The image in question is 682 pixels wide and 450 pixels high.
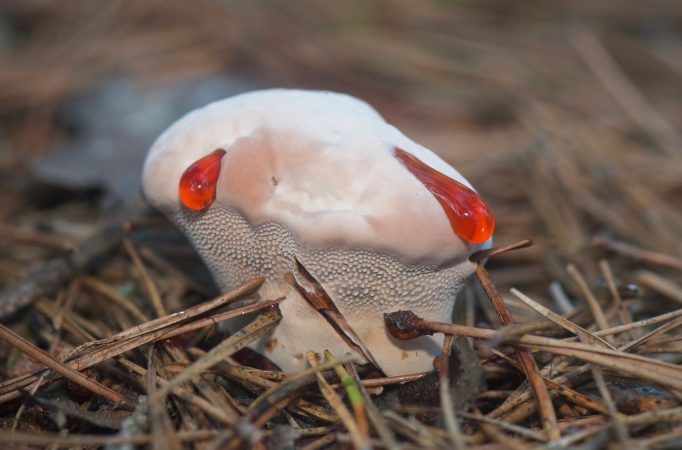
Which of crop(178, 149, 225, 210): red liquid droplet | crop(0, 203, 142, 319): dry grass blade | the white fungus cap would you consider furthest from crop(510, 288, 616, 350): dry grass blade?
crop(0, 203, 142, 319): dry grass blade

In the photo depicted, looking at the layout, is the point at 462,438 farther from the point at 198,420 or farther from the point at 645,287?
the point at 645,287

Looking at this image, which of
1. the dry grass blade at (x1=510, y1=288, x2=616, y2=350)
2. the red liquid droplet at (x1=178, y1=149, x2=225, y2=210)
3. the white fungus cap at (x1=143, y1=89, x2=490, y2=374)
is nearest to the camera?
the white fungus cap at (x1=143, y1=89, x2=490, y2=374)

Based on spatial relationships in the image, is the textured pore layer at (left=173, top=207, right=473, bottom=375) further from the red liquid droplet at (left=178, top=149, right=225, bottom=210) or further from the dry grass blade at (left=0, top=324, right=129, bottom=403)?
the dry grass blade at (left=0, top=324, right=129, bottom=403)

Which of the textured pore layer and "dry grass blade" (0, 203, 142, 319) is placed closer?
the textured pore layer

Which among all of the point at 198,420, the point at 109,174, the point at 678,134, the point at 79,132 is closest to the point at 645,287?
the point at 198,420

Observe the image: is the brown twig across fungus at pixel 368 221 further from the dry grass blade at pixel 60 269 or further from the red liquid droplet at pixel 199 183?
the red liquid droplet at pixel 199 183

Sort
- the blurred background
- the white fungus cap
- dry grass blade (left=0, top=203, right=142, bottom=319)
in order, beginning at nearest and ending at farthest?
1. the white fungus cap
2. dry grass blade (left=0, top=203, right=142, bottom=319)
3. the blurred background
